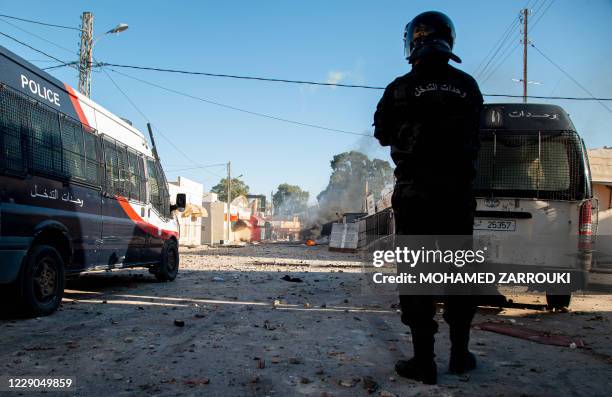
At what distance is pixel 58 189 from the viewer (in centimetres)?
577

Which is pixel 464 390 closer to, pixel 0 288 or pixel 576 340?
pixel 576 340

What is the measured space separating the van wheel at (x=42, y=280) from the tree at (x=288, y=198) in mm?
104267

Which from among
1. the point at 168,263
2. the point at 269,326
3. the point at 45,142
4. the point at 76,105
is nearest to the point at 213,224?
the point at 168,263

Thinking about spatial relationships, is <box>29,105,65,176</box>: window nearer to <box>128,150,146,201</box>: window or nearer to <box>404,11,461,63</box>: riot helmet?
<box>128,150,146,201</box>: window

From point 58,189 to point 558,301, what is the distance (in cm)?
684

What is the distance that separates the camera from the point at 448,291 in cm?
319

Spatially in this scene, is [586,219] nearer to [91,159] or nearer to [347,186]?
[91,159]

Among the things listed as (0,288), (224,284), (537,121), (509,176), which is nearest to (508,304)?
(509,176)

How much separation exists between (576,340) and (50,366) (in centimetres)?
461

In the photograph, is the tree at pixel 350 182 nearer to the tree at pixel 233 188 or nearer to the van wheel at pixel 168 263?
the tree at pixel 233 188

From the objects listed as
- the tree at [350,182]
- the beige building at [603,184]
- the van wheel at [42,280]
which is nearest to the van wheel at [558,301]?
the van wheel at [42,280]

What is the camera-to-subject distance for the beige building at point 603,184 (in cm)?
1752

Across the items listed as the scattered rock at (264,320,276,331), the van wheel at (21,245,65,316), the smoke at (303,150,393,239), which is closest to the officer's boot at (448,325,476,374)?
the scattered rock at (264,320,276,331)

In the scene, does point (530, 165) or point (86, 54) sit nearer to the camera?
point (530, 165)
